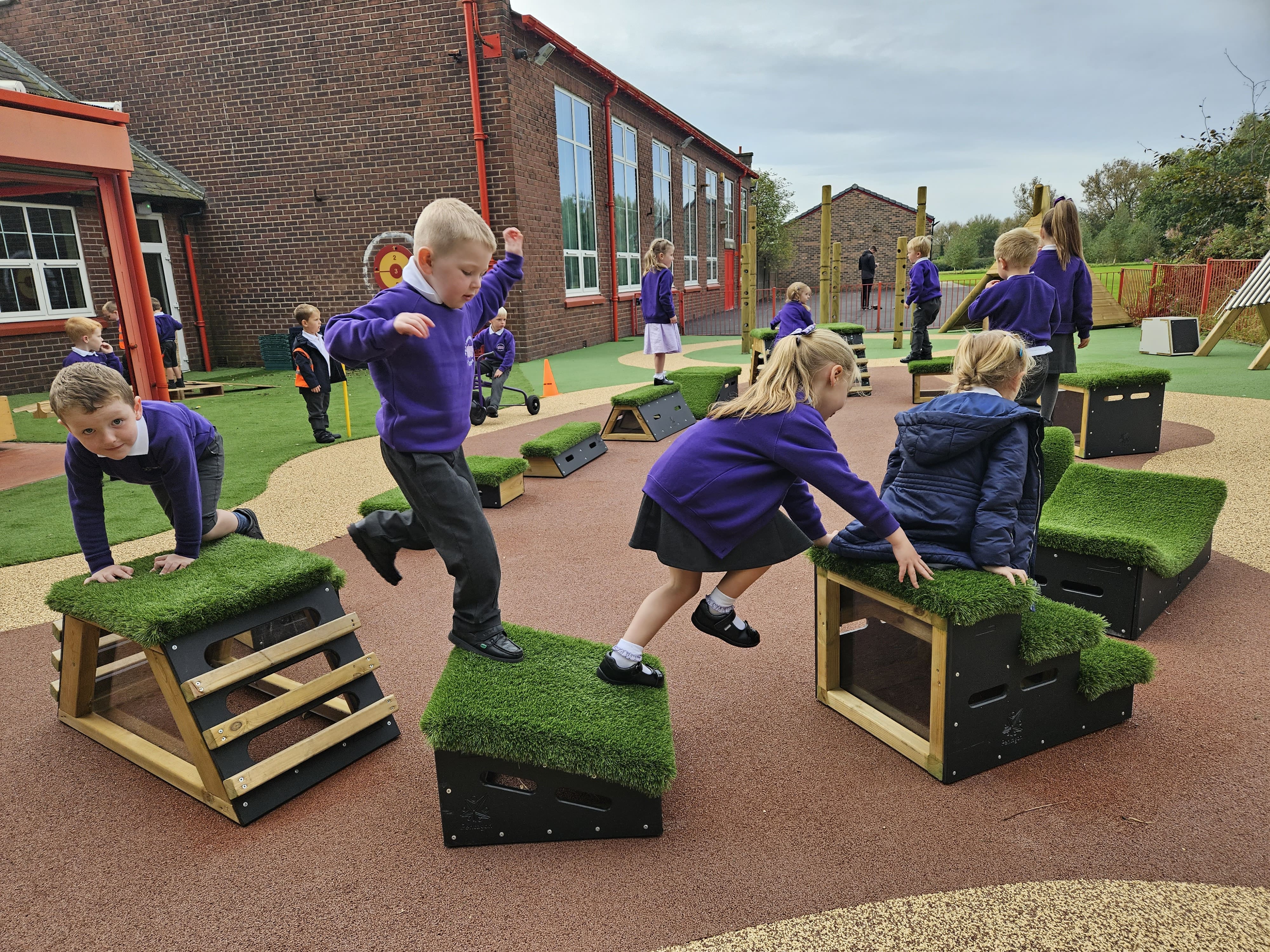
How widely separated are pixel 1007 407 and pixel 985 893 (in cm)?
169

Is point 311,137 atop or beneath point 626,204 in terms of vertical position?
atop

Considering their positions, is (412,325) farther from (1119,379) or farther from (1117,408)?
(1117,408)

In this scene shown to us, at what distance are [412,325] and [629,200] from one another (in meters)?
20.5

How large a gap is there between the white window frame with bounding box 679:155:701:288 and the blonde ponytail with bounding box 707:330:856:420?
2405 centimetres

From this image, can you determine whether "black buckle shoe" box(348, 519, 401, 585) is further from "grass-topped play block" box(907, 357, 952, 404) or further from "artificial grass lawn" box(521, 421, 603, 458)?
"grass-topped play block" box(907, 357, 952, 404)

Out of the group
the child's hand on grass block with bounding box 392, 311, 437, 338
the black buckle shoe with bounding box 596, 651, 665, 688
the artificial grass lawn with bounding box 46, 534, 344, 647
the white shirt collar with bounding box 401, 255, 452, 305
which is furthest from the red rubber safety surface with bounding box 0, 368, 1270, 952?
the white shirt collar with bounding box 401, 255, 452, 305

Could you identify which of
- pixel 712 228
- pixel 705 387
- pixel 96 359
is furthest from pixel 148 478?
pixel 712 228

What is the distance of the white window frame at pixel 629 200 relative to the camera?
A: 2073cm

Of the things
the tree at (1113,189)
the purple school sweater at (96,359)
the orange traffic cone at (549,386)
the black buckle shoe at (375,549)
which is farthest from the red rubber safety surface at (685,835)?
the tree at (1113,189)

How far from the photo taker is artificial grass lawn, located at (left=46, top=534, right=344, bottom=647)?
2.73 meters

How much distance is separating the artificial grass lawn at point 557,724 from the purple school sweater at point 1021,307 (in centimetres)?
430

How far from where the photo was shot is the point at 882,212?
5066 cm

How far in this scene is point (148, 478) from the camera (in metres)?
3.41

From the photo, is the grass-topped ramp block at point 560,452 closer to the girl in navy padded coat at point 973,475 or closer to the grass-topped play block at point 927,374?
the grass-topped play block at point 927,374
